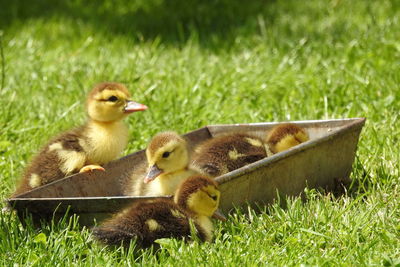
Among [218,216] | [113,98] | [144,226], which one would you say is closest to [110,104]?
[113,98]

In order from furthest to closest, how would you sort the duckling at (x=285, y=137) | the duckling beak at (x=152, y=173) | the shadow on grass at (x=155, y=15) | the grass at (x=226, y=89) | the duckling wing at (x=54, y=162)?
the shadow on grass at (x=155, y=15) < the duckling at (x=285, y=137) < the duckling wing at (x=54, y=162) < the duckling beak at (x=152, y=173) < the grass at (x=226, y=89)

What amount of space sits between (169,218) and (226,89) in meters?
2.58

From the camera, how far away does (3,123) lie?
5.24 meters

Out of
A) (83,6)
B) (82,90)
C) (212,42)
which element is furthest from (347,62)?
(83,6)

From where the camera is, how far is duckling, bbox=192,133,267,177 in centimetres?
407

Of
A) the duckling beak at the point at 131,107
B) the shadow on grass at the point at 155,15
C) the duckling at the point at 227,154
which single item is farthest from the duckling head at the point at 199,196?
the shadow on grass at the point at 155,15

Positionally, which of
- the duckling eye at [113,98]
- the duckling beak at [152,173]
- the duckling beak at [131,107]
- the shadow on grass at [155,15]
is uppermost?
the duckling eye at [113,98]

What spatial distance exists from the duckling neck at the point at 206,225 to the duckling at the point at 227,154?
567 millimetres

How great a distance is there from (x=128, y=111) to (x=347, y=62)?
2174mm

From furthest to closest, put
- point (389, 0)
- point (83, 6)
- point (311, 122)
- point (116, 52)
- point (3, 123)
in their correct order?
1. point (83, 6)
2. point (389, 0)
3. point (116, 52)
4. point (3, 123)
5. point (311, 122)

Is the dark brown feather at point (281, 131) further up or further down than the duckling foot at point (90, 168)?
further down

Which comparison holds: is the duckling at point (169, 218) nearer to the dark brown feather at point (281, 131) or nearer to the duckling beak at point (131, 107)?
the dark brown feather at point (281, 131)

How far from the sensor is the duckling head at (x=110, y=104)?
4.46 meters

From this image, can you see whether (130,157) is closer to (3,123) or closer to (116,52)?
(3,123)
